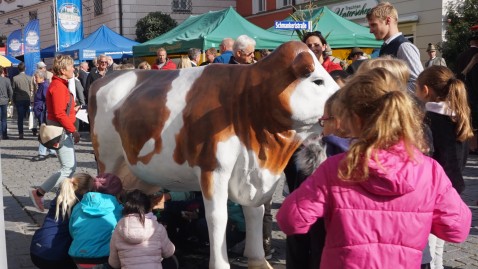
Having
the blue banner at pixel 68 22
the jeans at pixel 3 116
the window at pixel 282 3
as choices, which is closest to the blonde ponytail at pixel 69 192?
the jeans at pixel 3 116

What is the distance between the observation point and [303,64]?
326 centimetres

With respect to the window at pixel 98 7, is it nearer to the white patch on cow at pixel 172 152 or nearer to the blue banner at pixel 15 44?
the blue banner at pixel 15 44

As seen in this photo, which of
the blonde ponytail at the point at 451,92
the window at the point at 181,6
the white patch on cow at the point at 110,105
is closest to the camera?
the blonde ponytail at the point at 451,92

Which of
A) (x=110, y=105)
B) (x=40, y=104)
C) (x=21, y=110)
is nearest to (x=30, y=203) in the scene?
(x=110, y=105)

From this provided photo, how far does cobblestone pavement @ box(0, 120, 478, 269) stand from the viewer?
4.73m

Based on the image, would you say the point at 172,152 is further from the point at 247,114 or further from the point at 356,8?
the point at 356,8

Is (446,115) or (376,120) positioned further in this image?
(446,115)

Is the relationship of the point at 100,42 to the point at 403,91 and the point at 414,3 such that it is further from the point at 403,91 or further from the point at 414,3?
the point at 403,91

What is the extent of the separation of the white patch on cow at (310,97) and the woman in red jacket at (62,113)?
3983 millimetres

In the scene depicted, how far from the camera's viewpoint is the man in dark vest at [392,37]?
4316 millimetres

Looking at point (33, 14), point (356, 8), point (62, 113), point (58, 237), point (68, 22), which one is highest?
point (33, 14)

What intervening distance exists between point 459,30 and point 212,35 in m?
7.18

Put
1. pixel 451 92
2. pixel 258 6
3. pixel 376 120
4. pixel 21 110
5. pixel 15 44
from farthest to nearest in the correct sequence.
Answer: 1. pixel 258 6
2. pixel 15 44
3. pixel 21 110
4. pixel 451 92
5. pixel 376 120

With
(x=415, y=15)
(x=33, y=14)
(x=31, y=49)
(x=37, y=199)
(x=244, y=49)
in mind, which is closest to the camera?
(x=244, y=49)
